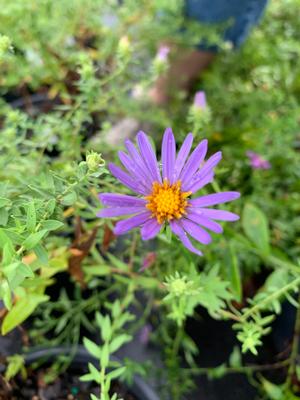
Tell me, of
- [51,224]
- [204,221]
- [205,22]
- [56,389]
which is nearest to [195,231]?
[204,221]

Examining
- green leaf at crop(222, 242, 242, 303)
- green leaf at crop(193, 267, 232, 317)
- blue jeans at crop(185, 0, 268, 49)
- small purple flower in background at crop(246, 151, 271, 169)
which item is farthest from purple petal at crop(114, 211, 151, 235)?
blue jeans at crop(185, 0, 268, 49)

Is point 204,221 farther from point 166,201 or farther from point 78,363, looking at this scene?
point 78,363

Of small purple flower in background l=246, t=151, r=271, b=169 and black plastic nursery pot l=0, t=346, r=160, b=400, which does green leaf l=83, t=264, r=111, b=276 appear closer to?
black plastic nursery pot l=0, t=346, r=160, b=400

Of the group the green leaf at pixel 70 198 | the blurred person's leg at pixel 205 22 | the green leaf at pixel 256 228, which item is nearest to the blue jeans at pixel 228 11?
the blurred person's leg at pixel 205 22

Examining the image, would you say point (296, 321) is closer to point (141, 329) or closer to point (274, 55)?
point (141, 329)

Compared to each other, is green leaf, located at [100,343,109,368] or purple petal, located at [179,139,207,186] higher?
purple petal, located at [179,139,207,186]

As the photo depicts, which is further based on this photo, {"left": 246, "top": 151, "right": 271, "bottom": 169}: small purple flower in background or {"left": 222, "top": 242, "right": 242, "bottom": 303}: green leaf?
{"left": 246, "top": 151, "right": 271, "bottom": 169}: small purple flower in background

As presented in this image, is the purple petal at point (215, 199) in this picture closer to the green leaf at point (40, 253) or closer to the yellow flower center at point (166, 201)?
the yellow flower center at point (166, 201)
